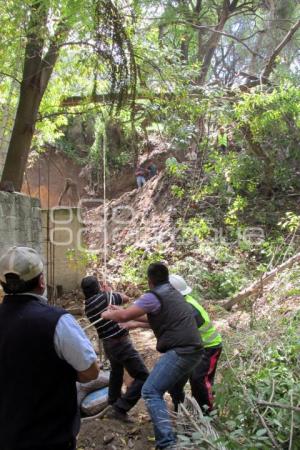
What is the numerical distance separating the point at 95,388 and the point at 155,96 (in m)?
5.17

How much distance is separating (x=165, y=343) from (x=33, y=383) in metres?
1.72

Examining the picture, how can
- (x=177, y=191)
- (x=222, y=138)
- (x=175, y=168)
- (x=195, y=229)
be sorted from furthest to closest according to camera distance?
(x=177, y=191), (x=175, y=168), (x=195, y=229), (x=222, y=138)

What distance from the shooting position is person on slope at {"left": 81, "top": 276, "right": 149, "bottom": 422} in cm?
437

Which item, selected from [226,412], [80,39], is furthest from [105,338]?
[80,39]

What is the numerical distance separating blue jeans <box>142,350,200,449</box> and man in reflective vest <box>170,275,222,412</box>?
0.53 m

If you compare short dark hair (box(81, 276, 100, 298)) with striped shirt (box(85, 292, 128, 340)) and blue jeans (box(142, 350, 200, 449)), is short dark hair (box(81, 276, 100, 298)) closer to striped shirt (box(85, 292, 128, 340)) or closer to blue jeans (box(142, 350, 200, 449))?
striped shirt (box(85, 292, 128, 340))

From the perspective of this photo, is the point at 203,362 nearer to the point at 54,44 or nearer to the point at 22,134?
the point at 22,134

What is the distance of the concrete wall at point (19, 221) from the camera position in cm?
584

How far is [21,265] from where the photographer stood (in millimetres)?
2289

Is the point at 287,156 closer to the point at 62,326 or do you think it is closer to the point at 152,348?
the point at 152,348

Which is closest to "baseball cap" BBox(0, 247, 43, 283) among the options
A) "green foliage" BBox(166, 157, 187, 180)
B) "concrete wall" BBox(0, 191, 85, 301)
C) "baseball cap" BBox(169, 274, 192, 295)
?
"baseball cap" BBox(169, 274, 192, 295)

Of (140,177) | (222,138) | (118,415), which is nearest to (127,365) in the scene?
(118,415)

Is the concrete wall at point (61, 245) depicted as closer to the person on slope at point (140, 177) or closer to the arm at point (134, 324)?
the arm at point (134, 324)

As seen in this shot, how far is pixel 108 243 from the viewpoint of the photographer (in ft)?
43.9
